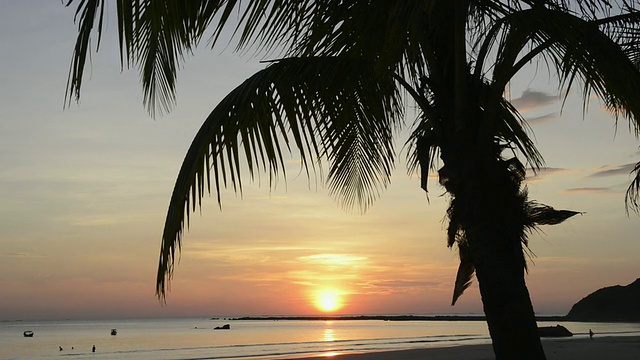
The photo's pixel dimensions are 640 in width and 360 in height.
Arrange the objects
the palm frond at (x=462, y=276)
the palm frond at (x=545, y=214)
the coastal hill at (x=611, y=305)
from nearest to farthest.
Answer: the palm frond at (x=545, y=214) < the palm frond at (x=462, y=276) < the coastal hill at (x=611, y=305)

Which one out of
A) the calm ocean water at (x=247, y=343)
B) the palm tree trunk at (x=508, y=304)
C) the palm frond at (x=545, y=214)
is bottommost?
the calm ocean water at (x=247, y=343)

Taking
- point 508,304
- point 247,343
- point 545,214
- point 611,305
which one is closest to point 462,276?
point 545,214

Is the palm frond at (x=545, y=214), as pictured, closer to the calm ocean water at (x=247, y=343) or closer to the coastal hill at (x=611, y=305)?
the calm ocean water at (x=247, y=343)

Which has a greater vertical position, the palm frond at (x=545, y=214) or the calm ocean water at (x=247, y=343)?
the palm frond at (x=545, y=214)

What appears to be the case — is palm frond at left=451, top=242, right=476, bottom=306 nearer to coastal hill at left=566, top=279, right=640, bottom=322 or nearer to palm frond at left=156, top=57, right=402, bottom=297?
palm frond at left=156, top=57, right=402, bottom=297

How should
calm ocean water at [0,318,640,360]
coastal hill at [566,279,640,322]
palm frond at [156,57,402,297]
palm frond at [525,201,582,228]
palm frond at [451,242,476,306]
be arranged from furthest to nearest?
coastal hill at [566,279,640,322], calm ocean water at [0,318,640,360], palm frond at [451,242,476,306], palm frond at [525,201,582,228], palm frond at [156,57,402,297]

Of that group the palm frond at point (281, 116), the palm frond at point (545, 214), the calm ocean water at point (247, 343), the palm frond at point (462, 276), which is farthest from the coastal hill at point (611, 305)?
the palm frond at point (281, 116)

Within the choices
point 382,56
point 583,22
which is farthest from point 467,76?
point 382,56

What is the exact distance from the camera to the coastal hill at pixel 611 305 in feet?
286

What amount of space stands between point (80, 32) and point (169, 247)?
1.46 meters

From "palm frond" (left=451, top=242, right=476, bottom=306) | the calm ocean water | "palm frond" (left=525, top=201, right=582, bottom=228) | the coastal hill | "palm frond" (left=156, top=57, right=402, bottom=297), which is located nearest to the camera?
"palm frond" (left=156, top=57, right=402, bottom=297)

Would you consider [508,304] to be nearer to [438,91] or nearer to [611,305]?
[438,91]

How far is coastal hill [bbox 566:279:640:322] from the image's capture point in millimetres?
87250

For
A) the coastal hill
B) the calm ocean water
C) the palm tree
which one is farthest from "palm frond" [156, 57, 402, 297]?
the coastal hill
